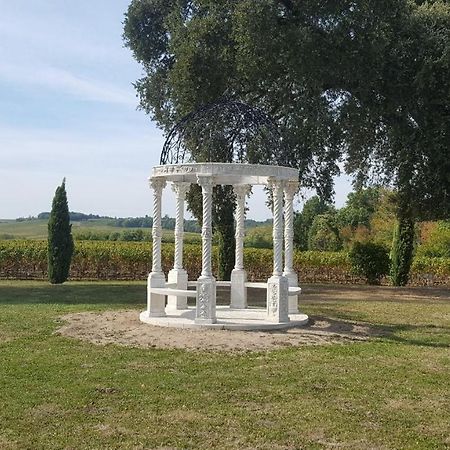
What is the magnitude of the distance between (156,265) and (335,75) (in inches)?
378

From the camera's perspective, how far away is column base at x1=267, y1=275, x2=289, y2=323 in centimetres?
1357

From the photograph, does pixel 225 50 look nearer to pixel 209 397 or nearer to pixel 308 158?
pixel 308 158

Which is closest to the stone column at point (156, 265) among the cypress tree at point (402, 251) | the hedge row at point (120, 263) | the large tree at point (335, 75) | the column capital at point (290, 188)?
the column capital at point (290, 188)

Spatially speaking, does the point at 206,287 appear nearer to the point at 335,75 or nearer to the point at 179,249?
the point at 179,249

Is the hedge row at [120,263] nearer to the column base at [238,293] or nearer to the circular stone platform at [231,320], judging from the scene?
the column base at [238,293]

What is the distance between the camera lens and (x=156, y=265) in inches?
582

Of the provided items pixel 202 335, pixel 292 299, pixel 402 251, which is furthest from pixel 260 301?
pixel 402 251

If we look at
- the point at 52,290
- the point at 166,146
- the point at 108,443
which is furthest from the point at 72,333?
the point at 52,290

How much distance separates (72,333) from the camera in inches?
492

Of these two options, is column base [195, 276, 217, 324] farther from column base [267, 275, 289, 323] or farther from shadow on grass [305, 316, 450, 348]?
shadow on grass [305, 316, 450, 348]

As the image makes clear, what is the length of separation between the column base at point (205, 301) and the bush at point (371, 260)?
1706 cm

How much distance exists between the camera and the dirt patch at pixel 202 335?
1145 cm

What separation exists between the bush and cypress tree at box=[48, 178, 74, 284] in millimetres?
13159

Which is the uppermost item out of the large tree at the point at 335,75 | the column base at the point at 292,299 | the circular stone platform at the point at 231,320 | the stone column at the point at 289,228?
the large tree at the point at 335,75
